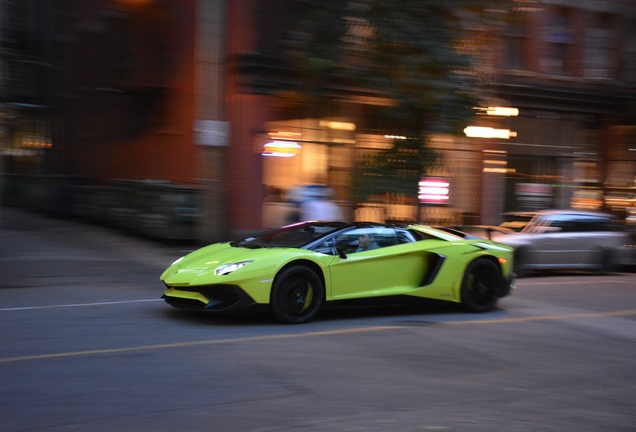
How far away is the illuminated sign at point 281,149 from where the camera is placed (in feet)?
59.3

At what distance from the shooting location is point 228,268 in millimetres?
8516

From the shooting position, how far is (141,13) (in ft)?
64.2

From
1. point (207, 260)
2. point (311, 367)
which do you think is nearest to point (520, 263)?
point (207, 260)

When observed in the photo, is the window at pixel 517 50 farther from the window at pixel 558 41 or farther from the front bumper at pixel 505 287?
the front bumper at pixel 505 287

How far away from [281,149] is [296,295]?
9796 millimetres

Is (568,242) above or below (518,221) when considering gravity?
below

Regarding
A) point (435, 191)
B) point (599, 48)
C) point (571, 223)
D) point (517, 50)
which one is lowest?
point (571, 223)

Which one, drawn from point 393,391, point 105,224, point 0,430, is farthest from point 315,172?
point 0,430

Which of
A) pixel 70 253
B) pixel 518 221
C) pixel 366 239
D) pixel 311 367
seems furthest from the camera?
pixel 518 221

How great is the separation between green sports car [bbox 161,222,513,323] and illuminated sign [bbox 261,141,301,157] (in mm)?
8316

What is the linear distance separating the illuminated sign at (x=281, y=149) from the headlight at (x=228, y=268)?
9.59m

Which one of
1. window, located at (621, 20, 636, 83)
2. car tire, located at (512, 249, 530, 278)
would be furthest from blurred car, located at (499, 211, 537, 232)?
window, located at (621, 20, 636, 83)

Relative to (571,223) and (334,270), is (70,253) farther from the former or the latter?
(571,223)

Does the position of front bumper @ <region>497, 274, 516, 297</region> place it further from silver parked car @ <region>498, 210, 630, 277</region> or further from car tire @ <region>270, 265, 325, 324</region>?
silver parked car @ <region>498, 210, 630, 277</region>
